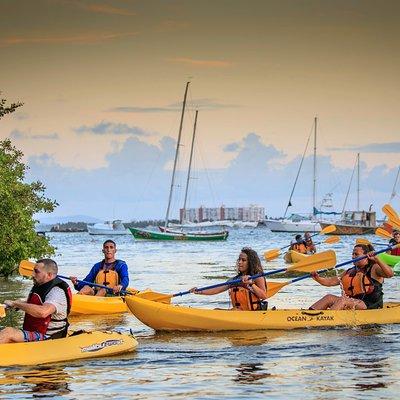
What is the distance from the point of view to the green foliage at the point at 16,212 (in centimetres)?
2725

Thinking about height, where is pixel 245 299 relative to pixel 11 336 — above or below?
above

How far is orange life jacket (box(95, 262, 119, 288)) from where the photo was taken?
18547mm

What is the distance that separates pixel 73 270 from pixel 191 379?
28937 mm

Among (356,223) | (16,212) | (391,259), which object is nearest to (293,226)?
(356,223)

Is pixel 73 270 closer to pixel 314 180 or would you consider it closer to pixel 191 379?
pixel 191 379

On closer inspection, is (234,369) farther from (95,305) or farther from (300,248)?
(300,248)

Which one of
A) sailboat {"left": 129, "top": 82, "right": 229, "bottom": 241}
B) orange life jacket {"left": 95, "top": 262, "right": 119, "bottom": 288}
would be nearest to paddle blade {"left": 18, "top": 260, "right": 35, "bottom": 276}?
orange life jacket {"left": 95, "top": 262, "right": 119, "bottom": 288}

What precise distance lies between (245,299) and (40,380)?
5136mm

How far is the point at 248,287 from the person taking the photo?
16172 mm

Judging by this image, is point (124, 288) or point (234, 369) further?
point (124, 288)

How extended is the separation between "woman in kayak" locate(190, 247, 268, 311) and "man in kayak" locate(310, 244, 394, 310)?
0.95 metres

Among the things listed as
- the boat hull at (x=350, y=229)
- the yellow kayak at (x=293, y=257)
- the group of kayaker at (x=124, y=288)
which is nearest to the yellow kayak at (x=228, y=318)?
the group of kayaker at (x=124, y=288)

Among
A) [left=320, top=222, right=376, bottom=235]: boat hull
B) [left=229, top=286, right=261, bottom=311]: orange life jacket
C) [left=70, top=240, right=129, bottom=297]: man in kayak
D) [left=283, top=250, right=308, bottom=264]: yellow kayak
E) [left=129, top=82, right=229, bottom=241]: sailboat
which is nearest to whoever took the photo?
[left=229, top=286, right=261, bottom=311]: orange life jacket

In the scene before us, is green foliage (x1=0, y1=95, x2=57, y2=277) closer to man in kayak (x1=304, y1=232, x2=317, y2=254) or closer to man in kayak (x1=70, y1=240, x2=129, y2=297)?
man in kayak (x1=70, y1=240, x2=129, y2=297)
